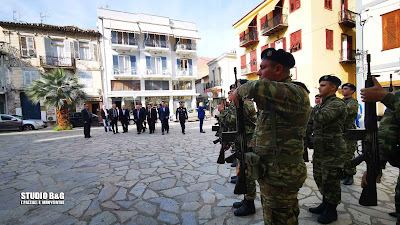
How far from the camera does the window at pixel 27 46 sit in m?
19.9

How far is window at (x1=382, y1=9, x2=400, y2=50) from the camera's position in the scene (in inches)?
397

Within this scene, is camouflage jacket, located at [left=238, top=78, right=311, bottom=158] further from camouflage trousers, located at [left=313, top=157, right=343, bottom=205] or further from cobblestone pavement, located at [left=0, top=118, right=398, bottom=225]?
cobblestone pavement, located at [left=0, top=118, right=398, bottom=225]

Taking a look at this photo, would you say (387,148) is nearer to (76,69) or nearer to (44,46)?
(76,69)

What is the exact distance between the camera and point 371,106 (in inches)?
82.2

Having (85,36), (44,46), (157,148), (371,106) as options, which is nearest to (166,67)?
(85,36)

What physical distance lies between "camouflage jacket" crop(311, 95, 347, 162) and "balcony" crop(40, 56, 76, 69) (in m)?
25.3

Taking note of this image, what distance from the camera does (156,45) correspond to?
1026 inches

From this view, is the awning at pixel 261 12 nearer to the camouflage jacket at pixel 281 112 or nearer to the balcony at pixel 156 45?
the balcony at pixel 156 45

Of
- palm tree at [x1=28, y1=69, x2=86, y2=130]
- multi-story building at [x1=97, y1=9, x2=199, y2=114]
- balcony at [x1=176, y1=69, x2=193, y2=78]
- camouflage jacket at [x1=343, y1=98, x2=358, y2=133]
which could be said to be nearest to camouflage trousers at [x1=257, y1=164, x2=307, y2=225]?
camouflage jacket at [x1=343, y1=98, x2=358, y2=133]

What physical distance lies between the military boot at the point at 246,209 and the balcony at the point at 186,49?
26.2 metres

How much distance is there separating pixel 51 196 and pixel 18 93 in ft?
75.9

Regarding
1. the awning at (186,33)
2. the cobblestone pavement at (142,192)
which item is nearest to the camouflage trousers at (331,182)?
the cobblestone pavement at (142,192)

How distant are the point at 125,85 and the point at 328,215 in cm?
2553

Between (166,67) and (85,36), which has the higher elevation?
(85,36)
